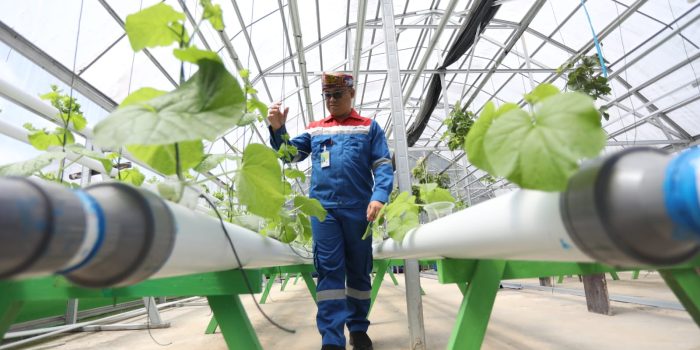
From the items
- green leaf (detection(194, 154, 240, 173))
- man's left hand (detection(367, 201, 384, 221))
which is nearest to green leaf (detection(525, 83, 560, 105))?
green leaf (detection(194, 154, 240, 173))

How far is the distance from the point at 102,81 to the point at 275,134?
2.89 meters

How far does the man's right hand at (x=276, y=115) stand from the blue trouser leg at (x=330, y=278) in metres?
0.43

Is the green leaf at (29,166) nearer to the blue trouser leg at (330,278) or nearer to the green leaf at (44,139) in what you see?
the green leaf at (44,139)

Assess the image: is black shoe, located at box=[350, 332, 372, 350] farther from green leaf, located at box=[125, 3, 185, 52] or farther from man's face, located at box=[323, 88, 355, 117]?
green leaf, located at box=[125, 3, 185, 52]

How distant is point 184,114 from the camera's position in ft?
1.47

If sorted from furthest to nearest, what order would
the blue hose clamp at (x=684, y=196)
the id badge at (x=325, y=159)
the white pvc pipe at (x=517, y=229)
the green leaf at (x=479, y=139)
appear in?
the id badge at (x=325, y=159) < the green leaf at (x=479, y=139) < the white pvc pipe at (x=517, y=229) < the blue hose clamp at (x=684, y=196)

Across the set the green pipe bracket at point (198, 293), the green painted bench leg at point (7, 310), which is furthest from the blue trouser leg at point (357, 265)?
the green painted bench leg at point (7, 310)

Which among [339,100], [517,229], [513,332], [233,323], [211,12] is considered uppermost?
[339,100]

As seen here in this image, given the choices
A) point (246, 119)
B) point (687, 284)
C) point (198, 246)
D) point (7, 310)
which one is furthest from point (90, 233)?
point (687, 284)

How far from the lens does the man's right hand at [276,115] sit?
1371 millimetres

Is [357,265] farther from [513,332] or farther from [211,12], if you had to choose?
[211,12]

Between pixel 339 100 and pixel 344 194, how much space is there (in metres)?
0.45

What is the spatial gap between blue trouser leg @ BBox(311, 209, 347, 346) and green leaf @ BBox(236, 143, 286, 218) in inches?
34.7

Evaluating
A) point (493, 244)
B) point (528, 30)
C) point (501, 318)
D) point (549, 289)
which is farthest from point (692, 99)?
point (493, 244)
